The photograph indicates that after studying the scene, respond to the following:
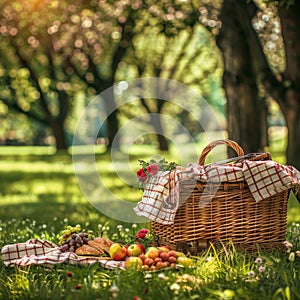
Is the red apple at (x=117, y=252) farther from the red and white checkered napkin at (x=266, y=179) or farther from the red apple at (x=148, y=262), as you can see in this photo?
the red and white checkered napkin at (x=266, y=179)

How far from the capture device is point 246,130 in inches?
516

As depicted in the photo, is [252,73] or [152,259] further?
[252,73]

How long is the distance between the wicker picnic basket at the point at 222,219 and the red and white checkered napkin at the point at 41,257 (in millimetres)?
595

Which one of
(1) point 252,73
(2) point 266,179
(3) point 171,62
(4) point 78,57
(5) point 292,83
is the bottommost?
(2) point 266,179

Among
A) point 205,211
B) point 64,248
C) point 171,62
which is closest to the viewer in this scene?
point 205,211

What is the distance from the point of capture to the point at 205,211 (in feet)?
17.6

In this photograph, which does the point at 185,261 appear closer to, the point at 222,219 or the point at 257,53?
the point at 222,219

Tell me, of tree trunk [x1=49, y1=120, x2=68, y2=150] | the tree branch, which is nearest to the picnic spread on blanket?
the tree branch

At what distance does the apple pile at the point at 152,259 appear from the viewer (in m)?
4.91

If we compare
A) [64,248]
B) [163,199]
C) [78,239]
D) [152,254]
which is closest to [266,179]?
[163,199]

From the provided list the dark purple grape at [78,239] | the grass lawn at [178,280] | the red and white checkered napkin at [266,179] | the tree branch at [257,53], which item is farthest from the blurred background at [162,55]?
the grass lawn at [178,280]

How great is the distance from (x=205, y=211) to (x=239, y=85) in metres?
7.95

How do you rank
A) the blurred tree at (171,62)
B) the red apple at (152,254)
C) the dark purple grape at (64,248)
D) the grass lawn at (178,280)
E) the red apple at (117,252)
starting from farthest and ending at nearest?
1. the blurred tree at (171,62)
2. the dark purple grape at (64,248)
3. the red apple at (117,252)
4. the red apple at (152,254)
5. the grass lawn at (178,280)

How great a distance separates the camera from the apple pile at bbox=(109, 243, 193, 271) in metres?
4.91
